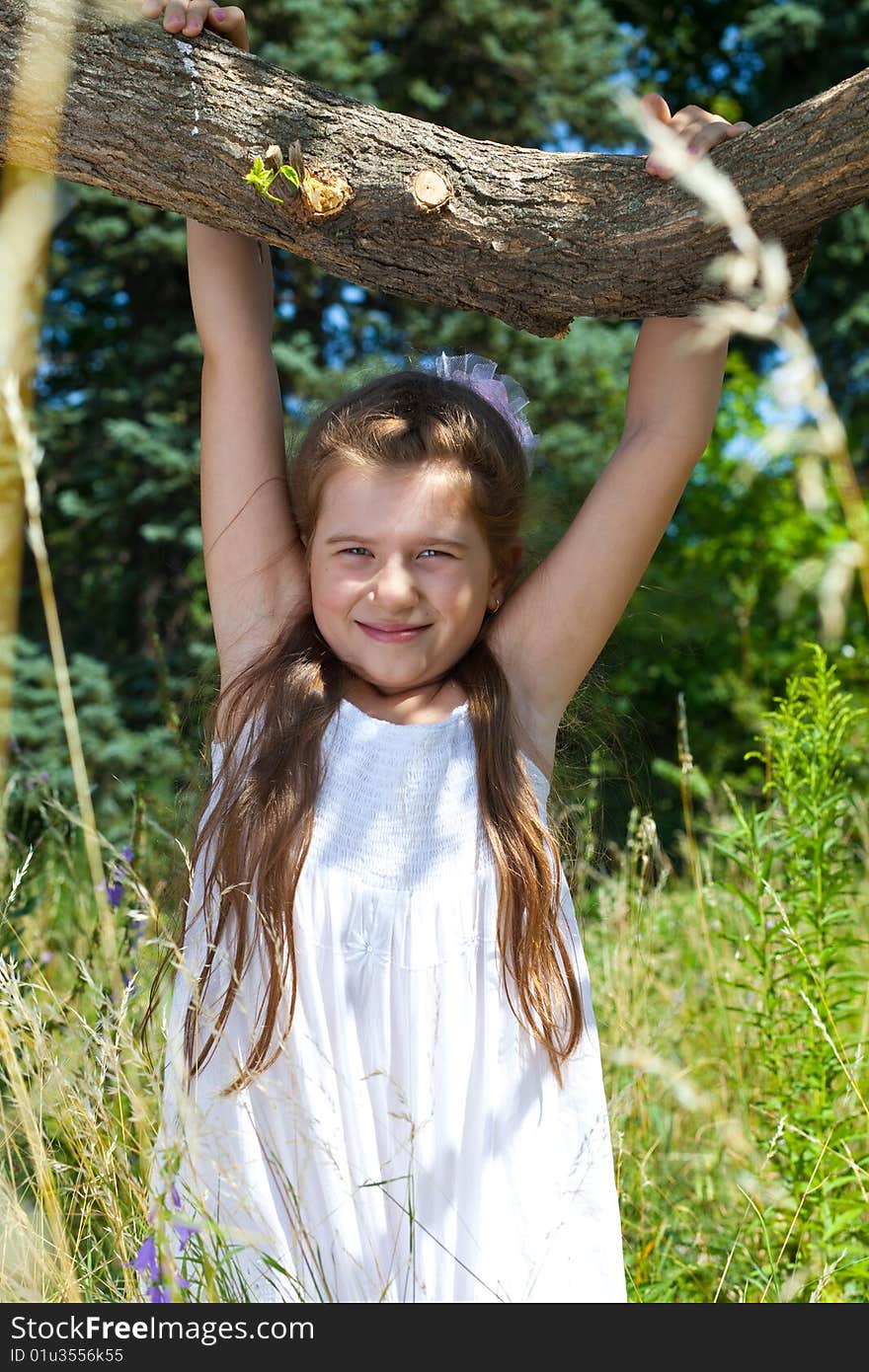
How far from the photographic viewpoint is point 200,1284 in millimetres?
1298

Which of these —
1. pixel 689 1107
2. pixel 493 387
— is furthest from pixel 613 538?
pixel 689 1107

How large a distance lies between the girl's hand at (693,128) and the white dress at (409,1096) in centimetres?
89

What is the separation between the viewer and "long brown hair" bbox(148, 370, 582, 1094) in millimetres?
1650

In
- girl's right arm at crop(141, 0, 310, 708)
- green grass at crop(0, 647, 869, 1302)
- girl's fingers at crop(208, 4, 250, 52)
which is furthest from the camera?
girl's right arm at crop(141, 0, 310, 708)

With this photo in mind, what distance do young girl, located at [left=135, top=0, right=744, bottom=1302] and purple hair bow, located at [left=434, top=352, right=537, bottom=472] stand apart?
67 millimetres

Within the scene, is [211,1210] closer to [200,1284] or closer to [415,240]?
[200,1284]

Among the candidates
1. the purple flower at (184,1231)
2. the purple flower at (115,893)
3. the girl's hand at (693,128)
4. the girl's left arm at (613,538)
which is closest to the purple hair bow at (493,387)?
the girl's left arm at (613,538)

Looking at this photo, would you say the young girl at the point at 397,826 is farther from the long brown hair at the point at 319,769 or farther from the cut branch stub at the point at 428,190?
the cut branch stub at the point at 428,190

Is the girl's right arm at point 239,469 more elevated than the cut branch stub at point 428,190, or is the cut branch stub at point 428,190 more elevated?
the cut branch stub at point 428,190

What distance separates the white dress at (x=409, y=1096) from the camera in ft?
5.16

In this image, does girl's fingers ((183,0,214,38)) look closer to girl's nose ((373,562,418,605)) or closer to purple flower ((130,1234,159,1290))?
girl's nose ((373,562,418,605))

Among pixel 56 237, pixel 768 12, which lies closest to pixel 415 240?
pixel 56 237

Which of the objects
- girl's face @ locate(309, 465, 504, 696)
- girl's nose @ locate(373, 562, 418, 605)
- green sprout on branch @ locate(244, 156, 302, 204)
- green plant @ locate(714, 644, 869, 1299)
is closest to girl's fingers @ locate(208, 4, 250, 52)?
green sprout on branch @ locate(244, 156, 302, 204)

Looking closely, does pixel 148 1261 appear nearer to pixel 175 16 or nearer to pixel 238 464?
pixel 238 464
